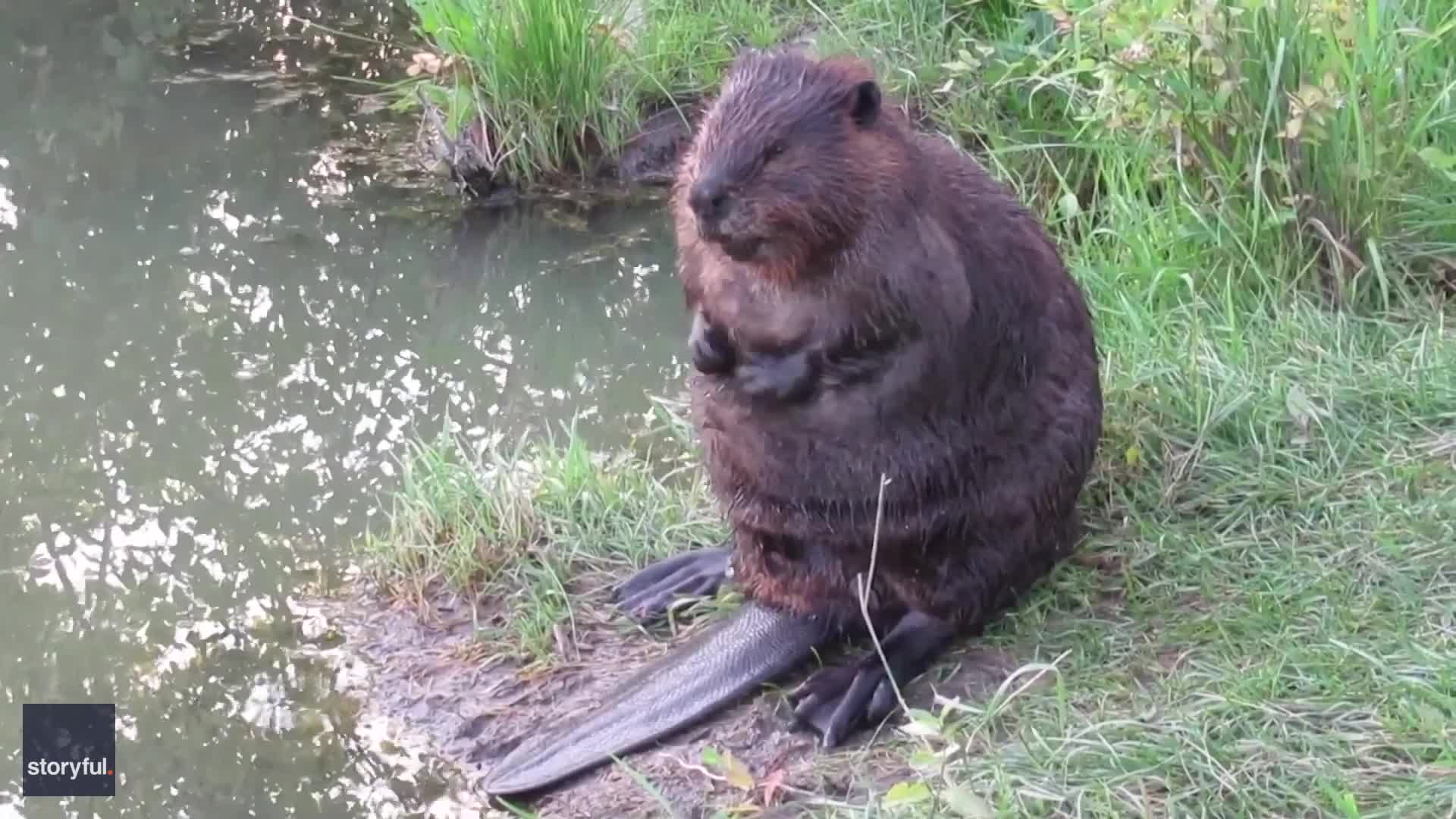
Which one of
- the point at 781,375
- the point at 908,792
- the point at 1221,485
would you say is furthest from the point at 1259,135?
the point at 908,792

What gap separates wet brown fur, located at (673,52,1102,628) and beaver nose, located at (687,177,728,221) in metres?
0.01

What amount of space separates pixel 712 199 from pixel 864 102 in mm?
263

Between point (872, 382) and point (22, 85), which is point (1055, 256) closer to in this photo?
point (872, 382)

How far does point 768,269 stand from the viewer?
6.82 feet

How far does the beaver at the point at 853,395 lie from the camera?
6.70 feet

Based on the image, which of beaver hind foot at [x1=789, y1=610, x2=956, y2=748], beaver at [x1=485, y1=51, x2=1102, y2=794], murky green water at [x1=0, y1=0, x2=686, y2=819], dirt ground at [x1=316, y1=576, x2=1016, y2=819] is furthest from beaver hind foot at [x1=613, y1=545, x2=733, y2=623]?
murky green water at [x1=0, y1=0, x2=686, y2=819]

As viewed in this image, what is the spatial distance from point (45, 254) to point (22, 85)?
5.28 feet

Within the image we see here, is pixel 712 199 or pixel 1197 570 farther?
pixel 1197 570

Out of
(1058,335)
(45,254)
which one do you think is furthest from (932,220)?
(45,254)

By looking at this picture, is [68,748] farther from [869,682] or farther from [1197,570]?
[1197,570]

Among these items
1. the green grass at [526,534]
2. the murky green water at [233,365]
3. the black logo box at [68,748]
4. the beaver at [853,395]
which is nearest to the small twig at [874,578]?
the beaver at [853,395]

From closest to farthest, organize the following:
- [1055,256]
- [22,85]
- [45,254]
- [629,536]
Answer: [1055,256] < [629,536] < [45,254] < [22,85]

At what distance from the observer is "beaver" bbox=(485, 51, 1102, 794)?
2041mm

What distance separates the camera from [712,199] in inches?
77.4
